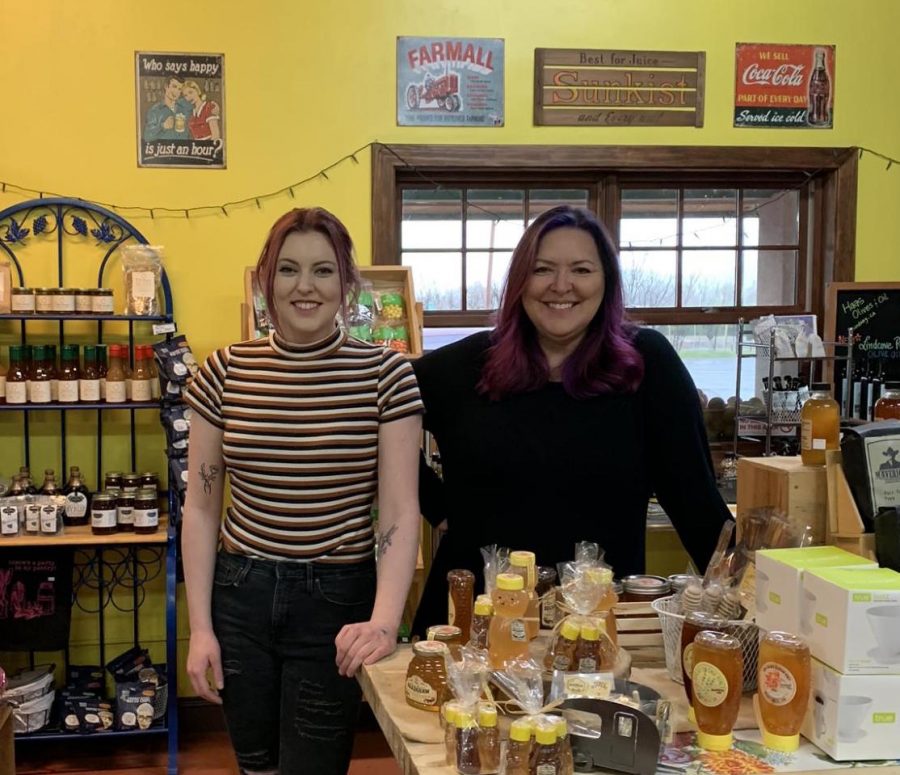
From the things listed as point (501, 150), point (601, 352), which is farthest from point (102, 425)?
point (601, 352)

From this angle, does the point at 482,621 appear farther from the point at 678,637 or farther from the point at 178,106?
the point at 178,106

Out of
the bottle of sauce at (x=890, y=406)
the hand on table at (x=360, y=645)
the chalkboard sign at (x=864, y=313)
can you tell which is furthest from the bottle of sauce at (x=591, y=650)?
the chalkboard sign at (x=864, y=313)

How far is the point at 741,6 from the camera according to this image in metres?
3.44

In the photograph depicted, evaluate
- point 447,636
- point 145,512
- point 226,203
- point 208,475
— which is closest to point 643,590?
point 447,636

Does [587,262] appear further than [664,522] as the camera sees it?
No

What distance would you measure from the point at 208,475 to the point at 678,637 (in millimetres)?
867

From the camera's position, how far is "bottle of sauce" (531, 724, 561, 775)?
111cm

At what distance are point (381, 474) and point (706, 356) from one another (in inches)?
94.8

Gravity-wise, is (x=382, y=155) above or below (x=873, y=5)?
below

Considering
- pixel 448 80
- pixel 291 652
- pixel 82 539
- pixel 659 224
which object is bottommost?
pixel 82 539

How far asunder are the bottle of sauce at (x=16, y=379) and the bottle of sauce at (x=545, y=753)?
2.48 metres

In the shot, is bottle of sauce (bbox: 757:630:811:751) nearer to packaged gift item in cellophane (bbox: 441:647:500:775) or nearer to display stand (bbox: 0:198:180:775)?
packaged gift item in cellophane (bbox: 441:647:500:775)

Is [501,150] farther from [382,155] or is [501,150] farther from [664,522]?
[664,522]

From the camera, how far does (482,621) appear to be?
4.62 ft
